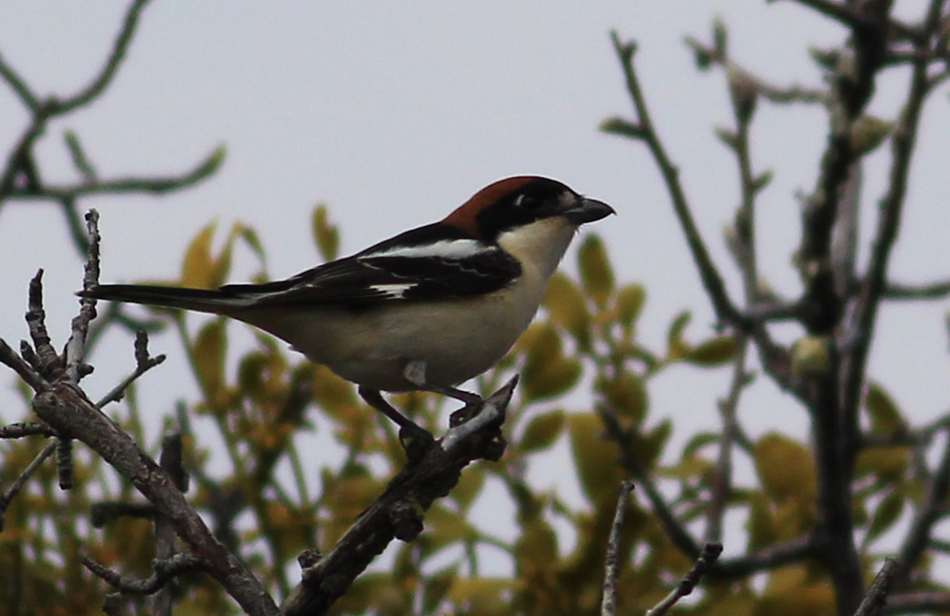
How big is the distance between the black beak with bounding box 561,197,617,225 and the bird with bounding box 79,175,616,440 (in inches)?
21.4

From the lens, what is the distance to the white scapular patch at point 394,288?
4.63m

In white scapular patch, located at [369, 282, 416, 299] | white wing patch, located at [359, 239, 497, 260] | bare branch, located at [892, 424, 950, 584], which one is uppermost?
white wing patch, located at [359, 239, 497, 260]

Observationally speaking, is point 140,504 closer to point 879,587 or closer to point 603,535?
point 603,535

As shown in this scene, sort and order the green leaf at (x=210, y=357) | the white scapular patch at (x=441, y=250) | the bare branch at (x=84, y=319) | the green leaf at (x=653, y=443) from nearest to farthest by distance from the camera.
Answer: the bare branch at (x=84, y=319)
the green leaf at (x=653, y=443)
the green leaf at (x=210, y=357)
the white scapular patch at (x=441, y=250)

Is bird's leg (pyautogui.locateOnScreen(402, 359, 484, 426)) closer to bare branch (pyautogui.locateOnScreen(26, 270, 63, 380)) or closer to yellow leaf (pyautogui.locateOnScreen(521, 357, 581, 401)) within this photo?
yellow leaf (pyautogui.locateOnScreen(521, 357, 581, 401))

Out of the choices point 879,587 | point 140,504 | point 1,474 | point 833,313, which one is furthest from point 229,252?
point 879,587

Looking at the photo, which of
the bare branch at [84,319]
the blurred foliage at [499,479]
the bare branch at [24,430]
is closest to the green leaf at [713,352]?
the blurred foliage at [499,479]

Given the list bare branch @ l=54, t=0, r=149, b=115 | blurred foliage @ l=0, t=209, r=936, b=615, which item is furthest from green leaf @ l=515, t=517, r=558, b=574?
bare branch @ l=54, t=0, r=149, b=115

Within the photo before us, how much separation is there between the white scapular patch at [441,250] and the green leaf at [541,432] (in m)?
0.69

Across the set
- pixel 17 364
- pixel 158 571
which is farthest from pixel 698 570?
pixel 17 364

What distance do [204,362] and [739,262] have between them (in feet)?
6.25

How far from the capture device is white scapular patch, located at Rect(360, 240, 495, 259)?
496cm

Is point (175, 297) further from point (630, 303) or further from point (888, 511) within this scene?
point (888, 511)

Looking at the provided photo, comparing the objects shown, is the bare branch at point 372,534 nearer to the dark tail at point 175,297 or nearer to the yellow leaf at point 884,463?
the dark tail at point 175,297
